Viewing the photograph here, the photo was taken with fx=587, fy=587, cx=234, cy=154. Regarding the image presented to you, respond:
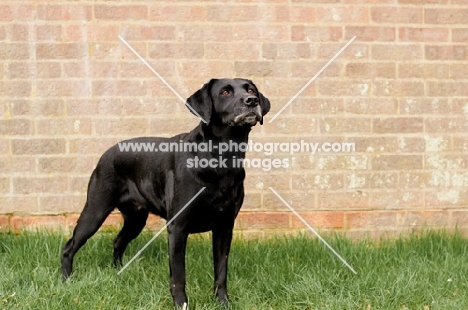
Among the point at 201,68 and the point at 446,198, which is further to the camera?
the point at 446,198

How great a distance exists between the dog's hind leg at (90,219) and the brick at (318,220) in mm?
1910

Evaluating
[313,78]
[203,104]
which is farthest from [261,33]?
[203,104]

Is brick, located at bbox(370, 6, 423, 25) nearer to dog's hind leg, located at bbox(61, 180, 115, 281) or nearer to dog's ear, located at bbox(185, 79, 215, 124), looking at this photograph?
dog's ear, located at bbox(185, 79, 215, 124)

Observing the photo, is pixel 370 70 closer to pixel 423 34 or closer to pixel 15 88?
pixel 423 34

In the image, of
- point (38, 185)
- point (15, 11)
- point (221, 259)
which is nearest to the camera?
point (221, 259)

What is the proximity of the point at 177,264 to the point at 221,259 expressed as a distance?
36cm

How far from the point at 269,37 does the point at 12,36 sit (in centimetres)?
236

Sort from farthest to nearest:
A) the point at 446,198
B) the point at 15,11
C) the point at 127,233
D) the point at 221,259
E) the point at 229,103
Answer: the point at 446,198, the point at 15,11, the point at 127,233, the point at 221,259, the point at 229,103

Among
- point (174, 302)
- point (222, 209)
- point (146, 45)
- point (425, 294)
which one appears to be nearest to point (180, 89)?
point (146, 45)

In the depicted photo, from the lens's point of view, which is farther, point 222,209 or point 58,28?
point 58,28

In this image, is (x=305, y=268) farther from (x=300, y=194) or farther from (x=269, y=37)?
(x=269, y=37)

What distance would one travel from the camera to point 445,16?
5699 mm

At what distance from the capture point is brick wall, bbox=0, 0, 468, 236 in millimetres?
5395

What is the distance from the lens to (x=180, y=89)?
18.0 ft
